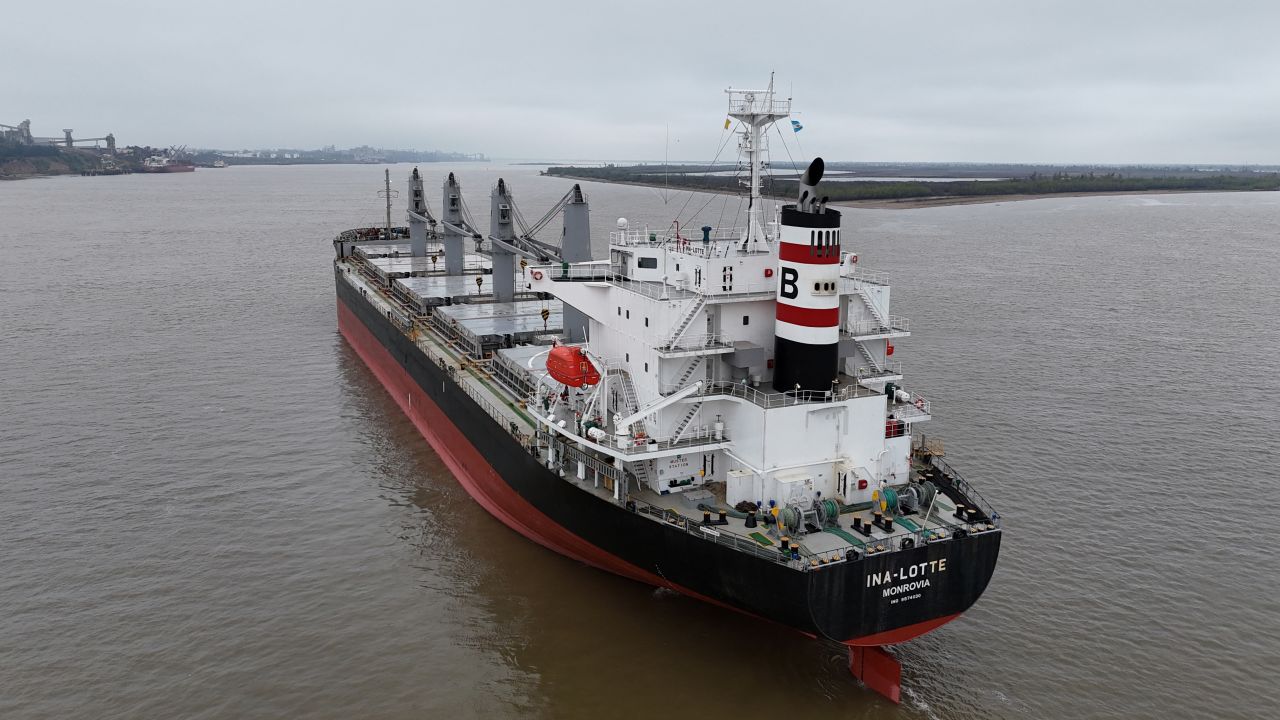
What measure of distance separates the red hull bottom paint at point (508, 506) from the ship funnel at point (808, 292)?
15.3 ft

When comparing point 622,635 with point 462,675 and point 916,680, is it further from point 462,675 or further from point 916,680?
point 916,680

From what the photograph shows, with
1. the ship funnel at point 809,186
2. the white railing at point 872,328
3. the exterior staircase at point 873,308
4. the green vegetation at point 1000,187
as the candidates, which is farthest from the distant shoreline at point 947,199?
the ship funnel at point 809,186

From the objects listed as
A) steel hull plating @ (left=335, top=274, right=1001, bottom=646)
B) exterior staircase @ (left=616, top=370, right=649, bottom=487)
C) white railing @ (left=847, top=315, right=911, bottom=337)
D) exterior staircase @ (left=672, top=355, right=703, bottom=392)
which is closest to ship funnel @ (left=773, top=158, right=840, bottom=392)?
white railing @ (left=847, top=315, right=911, bottom=337)

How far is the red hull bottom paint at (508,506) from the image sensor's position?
14.9m

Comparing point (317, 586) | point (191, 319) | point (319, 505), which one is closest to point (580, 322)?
point (319, 505)

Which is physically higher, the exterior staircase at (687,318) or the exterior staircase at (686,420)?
the exterior staircase at (687,318)

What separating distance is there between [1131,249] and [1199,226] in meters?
31.4

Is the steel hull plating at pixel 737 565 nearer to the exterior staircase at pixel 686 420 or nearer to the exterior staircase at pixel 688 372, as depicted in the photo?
the exterior staircase at pixel 686 420

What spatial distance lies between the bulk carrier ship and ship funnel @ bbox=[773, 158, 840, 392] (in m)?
0.04

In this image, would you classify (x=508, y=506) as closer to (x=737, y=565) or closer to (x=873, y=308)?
(x=737, y=565)

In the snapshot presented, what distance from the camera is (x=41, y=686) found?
49.1ft

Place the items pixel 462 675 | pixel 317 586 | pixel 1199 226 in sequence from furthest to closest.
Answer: pixel 1199 226 < pixel 317 586 < pixel 462 675

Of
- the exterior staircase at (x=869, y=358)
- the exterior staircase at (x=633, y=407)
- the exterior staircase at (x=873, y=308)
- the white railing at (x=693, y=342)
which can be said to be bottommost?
the exterior staircase at (x=633, y=407)

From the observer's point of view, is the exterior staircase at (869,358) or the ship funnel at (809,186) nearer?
the ship funnel at (809,186)
